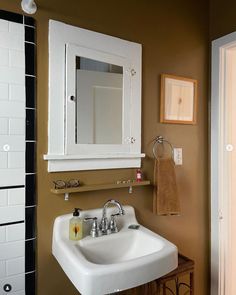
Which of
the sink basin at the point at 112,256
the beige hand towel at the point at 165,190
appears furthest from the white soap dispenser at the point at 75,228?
the beige hand towel at the point at 165,190

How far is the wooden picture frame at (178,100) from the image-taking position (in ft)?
5.50

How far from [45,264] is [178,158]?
1.05 metres

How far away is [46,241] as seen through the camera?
50.9 inches

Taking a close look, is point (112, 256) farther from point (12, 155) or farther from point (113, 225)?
point (12, 155)

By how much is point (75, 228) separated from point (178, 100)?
3.51 feet

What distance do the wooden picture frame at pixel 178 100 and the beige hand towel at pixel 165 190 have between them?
311mm

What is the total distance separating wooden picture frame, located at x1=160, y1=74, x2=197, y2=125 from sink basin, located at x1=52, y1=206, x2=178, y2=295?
2.26ft

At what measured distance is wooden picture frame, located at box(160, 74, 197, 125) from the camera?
1.68 m

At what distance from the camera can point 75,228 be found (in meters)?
1.28

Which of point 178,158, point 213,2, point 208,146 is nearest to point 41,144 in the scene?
point 178,158

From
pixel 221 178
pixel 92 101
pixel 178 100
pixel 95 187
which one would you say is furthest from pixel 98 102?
pixel 221 178

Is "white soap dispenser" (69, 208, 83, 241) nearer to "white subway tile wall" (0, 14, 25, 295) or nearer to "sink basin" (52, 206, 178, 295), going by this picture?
"sink basin" (52, 206, 178, 295)

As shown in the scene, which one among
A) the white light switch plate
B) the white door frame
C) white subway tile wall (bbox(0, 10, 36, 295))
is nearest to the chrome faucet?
white subway tile wall (bbox(0, 10, 36, 295))

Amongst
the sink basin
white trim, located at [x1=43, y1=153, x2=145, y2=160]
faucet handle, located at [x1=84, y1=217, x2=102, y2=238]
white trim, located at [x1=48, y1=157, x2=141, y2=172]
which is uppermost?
white trim, located at [x1=43, y1=153, x2=145, y2=160]
